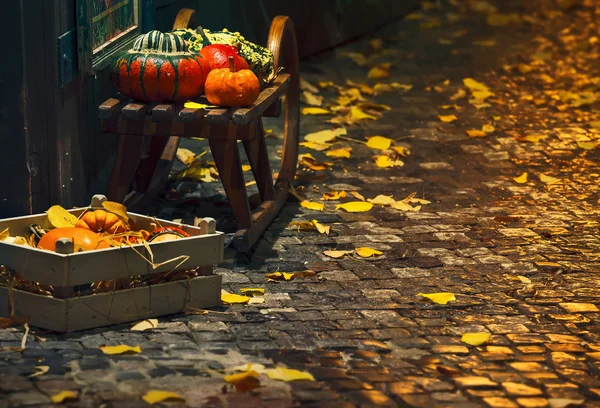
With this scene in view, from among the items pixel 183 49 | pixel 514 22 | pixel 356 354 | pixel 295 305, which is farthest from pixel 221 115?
pixel 514 22

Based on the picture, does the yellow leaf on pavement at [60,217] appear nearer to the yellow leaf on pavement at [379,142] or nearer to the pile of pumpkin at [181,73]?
the pile of pumpkin at [181,73]

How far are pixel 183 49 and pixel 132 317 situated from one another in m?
1.46

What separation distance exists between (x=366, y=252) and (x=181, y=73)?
123 cm

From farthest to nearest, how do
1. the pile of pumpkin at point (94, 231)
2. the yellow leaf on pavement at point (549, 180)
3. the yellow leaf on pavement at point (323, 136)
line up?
1. the yellow leaf on pavement at point (323, 136)
2. the yellow leaf on pavement at point (549, 180)
3. the pile of pumpkin at point (94, 231)

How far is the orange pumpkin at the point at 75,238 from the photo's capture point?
459 centimetres

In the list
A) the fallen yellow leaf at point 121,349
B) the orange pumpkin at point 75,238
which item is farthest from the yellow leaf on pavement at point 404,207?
the fallen yellow leaf at point 121,349

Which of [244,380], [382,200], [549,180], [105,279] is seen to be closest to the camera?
[244,380]

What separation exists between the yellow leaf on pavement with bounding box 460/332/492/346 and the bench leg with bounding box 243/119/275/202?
5.53 feet

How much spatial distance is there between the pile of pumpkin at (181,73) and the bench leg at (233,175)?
8.0 inches

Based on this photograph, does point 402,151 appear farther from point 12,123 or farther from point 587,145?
point 12,123

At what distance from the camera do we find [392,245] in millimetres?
5656

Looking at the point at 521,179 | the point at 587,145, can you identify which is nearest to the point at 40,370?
the point at 521,179

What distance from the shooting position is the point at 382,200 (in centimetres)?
637

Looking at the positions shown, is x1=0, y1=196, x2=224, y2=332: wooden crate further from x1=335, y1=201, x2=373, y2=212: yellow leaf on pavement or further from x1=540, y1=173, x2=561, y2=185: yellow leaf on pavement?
x1=540, y1=173, x2=561, y2=185: yellow leaf on pavement
